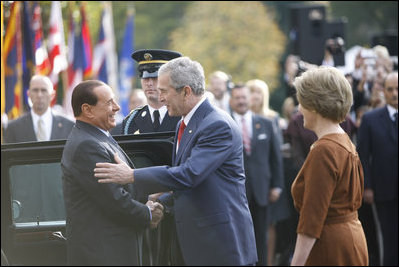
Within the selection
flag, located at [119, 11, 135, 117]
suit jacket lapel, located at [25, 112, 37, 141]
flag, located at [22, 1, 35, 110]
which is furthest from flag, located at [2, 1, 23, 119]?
flag, located at [119, 11, 135, 117]

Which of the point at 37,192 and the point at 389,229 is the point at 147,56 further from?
the point at 389,229

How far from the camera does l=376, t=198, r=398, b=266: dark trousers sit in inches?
392

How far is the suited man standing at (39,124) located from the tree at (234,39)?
87.1 feet

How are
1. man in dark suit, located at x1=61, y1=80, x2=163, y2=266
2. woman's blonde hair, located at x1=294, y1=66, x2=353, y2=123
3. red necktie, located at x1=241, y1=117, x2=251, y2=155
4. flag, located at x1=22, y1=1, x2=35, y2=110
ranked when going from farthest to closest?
flag, located at x1=22, y1=1, x2=35, y2=110 < red necktie, located at x1=241, y1=117, x2=251, y2=155 < man in dark suit, located at x1=61, y1=80, x2=163, y2=266 < woman's blonde hair, located at x1=294, y1=66, x2=353, y2=123

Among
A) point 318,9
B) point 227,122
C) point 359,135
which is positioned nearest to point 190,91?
point 227,122

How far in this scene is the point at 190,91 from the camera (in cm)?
545

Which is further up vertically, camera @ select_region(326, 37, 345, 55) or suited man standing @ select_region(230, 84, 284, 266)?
camera @ select_region(326, 37, 345, 55)

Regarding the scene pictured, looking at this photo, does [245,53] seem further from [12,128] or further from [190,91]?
[190,91]

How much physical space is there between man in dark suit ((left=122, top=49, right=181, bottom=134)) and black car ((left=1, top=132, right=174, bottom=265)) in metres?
1.16

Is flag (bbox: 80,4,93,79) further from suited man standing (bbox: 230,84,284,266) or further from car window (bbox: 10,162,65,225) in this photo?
car window (bbox: 10,162,65,225)

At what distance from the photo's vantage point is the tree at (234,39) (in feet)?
120

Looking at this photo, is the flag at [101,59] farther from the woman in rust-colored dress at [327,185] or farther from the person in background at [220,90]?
the woman in rust-colored dress at [327,185]

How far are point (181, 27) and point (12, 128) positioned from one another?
28982 millimetres

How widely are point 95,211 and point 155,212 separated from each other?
0.44m
